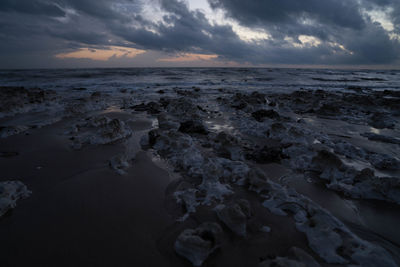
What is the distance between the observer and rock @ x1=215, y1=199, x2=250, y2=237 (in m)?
2.09

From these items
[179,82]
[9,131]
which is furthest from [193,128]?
[179,82]

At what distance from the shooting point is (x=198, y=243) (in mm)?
1808

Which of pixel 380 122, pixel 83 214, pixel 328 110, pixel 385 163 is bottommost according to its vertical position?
pixel 83 214

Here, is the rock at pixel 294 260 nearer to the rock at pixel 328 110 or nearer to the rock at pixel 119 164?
the rock at pixel 119 164

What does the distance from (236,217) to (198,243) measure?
538 mm

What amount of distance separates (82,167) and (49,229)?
146 centimetres

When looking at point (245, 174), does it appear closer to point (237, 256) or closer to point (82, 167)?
point (237, 256)

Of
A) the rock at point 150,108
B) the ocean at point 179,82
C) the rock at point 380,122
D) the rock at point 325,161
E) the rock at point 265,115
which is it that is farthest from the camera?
the ocean at point 179,82

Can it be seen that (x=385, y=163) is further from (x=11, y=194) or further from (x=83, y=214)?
(x=11, y=194)

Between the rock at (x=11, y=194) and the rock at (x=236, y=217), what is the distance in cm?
251

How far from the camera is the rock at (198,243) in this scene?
5.80 ft

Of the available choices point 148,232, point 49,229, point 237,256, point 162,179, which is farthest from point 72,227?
point 237,256

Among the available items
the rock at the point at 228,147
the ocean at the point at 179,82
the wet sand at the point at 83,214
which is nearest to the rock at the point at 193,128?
the rock at the point at 228,147

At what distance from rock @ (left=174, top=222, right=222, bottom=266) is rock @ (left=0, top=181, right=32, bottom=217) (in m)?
2.13
